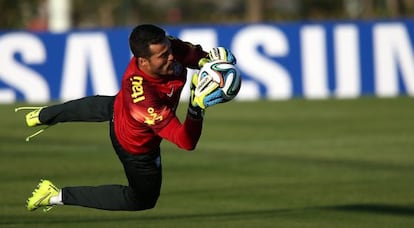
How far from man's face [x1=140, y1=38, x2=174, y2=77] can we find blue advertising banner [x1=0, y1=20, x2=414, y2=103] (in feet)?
51.2

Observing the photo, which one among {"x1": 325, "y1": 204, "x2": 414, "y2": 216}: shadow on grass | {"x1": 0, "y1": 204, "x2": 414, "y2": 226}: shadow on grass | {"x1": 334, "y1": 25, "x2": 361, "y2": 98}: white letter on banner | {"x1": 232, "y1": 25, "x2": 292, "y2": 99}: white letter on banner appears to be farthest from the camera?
{"x1": 334, "y1": 25, "x2": 361, "y2": 98}: white letter on banner

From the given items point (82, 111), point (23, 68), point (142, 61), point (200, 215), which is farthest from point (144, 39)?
point (23, 68)

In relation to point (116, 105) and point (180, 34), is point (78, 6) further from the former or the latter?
point (116, 105)

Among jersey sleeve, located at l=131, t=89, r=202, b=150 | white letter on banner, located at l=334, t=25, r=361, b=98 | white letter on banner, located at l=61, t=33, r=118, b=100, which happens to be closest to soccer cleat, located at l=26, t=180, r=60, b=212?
jersey sleeve, located at l=131, t=89, r=202, b=150

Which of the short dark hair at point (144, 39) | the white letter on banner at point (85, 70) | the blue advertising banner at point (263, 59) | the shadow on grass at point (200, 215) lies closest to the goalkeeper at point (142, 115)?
the short dark hair at point (144, 39)

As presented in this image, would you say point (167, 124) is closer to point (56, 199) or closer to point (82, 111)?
point (82, 111)

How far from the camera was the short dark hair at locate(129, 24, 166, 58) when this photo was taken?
28.5 feet

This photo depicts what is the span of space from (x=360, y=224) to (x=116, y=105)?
2.89 meters

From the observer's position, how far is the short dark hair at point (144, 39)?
8688 mm

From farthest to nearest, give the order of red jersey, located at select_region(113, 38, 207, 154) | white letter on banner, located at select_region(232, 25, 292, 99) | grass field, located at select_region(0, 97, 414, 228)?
white letter on banner, located at select_region(232, 25, 292, 99) < grass field, located at select_region(0, 97, 414, 228) < red jersey, located at select_region(113, 38, 207, 154)

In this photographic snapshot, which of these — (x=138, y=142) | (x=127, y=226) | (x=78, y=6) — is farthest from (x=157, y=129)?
(x=78, y=6)

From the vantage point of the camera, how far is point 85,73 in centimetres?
2441

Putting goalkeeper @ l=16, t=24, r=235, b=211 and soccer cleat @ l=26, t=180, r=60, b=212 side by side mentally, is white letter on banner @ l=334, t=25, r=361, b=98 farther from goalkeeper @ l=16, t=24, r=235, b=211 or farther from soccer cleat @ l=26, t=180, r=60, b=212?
soccer cleat @ l=26, t=180, r=60, b=212

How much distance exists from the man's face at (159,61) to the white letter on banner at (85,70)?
1559cm
